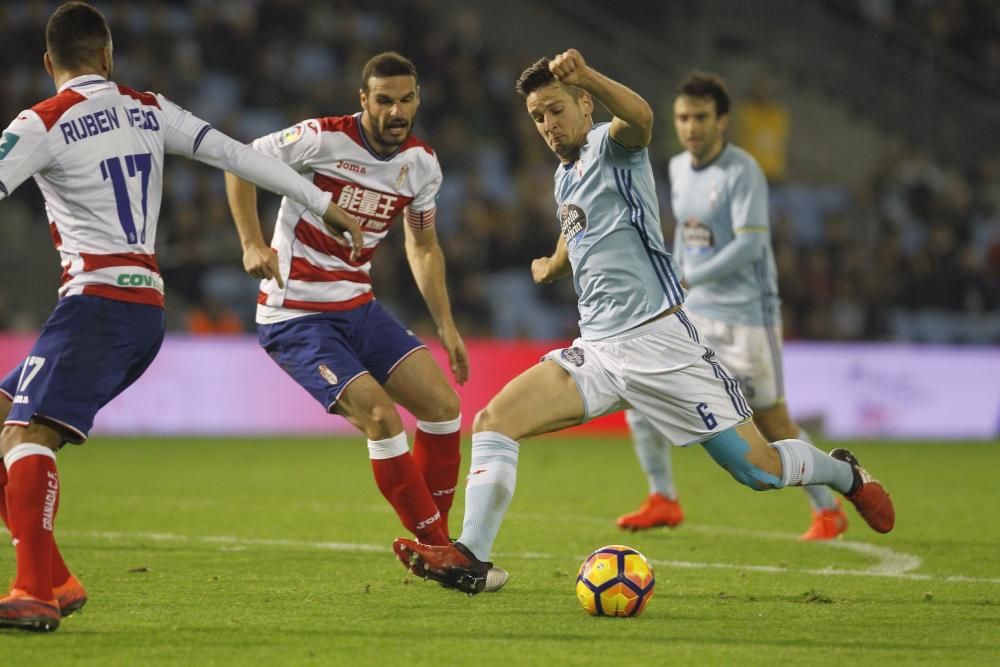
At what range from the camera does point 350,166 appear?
6.62 m

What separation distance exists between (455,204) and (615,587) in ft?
45.1

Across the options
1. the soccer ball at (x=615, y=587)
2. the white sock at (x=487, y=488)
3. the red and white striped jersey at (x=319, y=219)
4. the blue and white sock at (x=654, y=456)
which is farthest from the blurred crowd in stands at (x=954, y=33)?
the soccer ball at (x=615, y=587)

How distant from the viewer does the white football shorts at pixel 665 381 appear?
19.2 feet

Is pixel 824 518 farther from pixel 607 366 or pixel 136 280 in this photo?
pixel 136 280

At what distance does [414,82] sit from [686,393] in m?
1.96

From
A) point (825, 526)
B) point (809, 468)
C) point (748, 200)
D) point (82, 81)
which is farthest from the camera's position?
point (748, 200)

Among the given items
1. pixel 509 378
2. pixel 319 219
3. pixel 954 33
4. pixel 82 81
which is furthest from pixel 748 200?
pixel 954 33

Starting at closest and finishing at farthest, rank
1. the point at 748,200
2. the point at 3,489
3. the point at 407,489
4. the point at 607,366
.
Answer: the point at 3,489
the point at 607,366
the point at 407,489
the point at 748,200

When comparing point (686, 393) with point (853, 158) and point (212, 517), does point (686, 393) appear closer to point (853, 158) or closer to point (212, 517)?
point (212, 517)

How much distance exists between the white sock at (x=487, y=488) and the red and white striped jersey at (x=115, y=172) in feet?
4.35

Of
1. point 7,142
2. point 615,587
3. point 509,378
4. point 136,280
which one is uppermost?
point 7,142

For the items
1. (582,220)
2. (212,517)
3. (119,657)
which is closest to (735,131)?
(212,517)

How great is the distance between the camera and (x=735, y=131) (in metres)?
22.1

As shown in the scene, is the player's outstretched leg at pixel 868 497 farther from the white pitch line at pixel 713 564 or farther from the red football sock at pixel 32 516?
the red football sock at pixel 32 516
